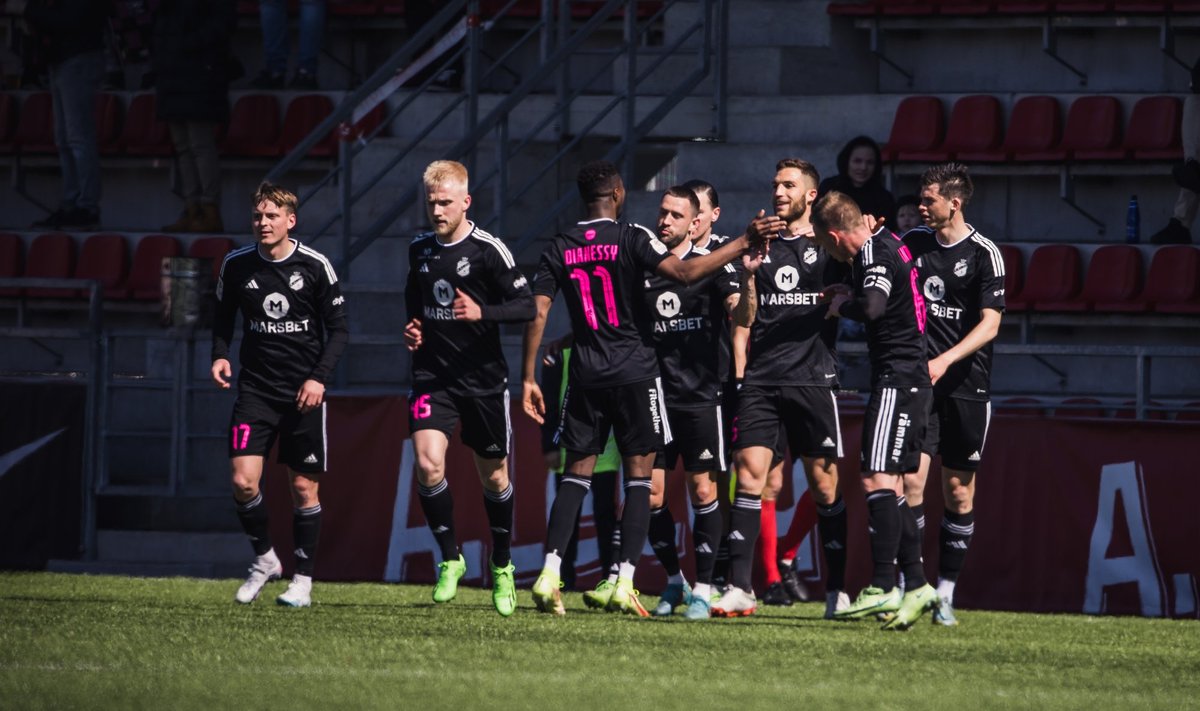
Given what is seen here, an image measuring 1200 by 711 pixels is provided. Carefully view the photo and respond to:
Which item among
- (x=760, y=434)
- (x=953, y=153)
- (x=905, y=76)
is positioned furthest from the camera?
(x=905, y=76)

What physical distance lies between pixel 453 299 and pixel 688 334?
124 cm

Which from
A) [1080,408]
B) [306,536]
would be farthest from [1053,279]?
[306,536]

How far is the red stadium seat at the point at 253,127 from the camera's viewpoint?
16.4 meters

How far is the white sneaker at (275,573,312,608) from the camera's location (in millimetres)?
8938

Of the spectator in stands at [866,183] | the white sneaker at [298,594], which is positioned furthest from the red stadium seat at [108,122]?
the white sneaker at [298,594]

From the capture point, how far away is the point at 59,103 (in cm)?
1609

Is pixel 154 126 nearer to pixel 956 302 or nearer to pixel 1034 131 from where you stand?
pixel 1034 131

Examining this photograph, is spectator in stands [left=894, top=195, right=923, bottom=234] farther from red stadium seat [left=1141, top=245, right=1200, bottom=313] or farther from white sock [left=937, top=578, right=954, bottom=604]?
white sock [left=937, top=578, right=954, bottom=604]

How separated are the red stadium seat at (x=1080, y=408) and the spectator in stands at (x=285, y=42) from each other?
8046 mm

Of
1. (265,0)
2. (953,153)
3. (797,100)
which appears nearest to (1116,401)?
(953,153)

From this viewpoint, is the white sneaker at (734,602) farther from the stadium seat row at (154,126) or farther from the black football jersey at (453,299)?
the stadium seat row at (154,126)

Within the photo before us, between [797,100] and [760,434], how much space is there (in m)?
6.93

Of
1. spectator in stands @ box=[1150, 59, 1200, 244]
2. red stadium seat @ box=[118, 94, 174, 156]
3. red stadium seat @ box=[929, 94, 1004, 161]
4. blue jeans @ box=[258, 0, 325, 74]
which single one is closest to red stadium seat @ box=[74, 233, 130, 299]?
red stadium seat @ box=[118, 94, 174, 156]

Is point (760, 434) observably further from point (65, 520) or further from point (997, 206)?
point (997, 206)
